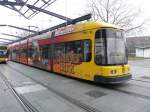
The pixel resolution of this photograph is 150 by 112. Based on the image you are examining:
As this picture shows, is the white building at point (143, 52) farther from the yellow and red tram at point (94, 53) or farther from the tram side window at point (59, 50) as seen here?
the yellow and red tram at point (94, 53)

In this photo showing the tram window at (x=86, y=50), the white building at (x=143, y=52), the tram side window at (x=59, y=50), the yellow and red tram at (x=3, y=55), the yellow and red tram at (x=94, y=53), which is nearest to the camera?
the yellow and red tram at (x=94, y=53)

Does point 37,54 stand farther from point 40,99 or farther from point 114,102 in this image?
point 114,102

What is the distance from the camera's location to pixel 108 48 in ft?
33.1

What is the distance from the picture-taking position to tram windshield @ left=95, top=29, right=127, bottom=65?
1005 centimetres

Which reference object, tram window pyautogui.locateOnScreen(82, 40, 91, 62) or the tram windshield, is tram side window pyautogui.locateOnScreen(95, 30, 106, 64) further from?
tram window pyautogui.locateOnScreen(82, 40, 91, 62)

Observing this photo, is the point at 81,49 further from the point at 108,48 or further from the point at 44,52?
the point at 44,52

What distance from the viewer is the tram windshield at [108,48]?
33.0ft

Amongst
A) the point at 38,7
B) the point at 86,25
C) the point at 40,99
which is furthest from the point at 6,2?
the point at 40,99

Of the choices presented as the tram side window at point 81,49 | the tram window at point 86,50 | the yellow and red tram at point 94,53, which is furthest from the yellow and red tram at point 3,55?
the tram window at point 86,50

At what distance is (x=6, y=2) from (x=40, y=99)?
15.7 meters

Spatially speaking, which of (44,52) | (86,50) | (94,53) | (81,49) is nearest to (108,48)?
(94,53)

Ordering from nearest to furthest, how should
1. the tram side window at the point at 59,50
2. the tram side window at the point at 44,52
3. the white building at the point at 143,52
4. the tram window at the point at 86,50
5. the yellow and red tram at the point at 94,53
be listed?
1. the yellow and red tram at the point at 94,53
2. the tram window at the point at 86,50
3. the tram side window at the point at 59,50
4. the tram side window at the point at 44,52
5. the white building at the point at 143,52

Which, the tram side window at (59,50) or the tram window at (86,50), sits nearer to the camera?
the tram window at (86,50)

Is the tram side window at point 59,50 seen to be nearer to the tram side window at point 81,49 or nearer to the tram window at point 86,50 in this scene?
the tram side window at point 81,49
